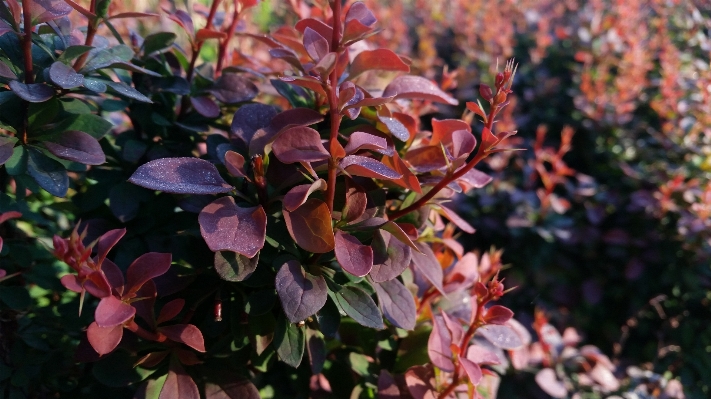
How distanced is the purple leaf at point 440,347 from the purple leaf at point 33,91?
797 mm

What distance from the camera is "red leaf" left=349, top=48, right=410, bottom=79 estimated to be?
792mm

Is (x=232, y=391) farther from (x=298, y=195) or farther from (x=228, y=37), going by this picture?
(x=228, y=37)

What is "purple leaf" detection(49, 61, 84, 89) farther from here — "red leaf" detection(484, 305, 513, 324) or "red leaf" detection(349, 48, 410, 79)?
"red leaf" detection(484, 305, 513, 324)

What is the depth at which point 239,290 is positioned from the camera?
0.93 metres

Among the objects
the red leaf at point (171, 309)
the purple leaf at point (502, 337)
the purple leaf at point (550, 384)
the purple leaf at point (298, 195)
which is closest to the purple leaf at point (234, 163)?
the purple leaf at point (298, 195)

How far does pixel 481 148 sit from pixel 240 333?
1.70 ft

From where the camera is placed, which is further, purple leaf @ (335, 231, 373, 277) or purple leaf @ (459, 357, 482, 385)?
purple leaf @ (459, 357, 482, 385)

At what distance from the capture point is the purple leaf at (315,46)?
0.79 metres

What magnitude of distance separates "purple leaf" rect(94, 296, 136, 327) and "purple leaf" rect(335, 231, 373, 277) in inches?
11.7

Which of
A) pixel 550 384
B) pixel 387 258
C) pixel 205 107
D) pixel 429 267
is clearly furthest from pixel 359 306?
pixel 550 384

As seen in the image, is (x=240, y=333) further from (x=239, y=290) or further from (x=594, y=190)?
(x=594, y=190)

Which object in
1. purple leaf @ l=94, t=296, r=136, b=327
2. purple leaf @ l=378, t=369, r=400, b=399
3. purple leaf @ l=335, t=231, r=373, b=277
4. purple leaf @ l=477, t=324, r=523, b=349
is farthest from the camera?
purple leaf @ l=477, t=324, r=523, b=349

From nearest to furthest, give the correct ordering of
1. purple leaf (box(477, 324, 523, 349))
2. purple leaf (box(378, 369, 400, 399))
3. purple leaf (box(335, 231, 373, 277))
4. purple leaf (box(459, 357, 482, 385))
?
1. purple leaf (box(335, 231, 373, 277))
2. purple leaf (box(459, 357, 482, 385))
3. purple leaf (box(378, 369, 400, 399))
4. purple leaf (box(477, 324, 523, 349))

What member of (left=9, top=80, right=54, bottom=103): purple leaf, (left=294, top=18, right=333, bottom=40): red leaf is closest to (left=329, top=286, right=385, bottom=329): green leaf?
(left=294, top=18, right=333, bottom=40): red leaf
